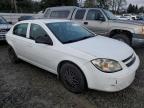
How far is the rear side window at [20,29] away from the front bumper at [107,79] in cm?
270

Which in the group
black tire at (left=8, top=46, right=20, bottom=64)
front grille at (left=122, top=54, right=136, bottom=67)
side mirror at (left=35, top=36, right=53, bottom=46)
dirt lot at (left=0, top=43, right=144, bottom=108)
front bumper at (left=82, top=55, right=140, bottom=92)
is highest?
side mirror at (left=35, top=36, right=53, bottom=46)

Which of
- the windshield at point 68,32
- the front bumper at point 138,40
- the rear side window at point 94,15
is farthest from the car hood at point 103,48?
the rear side window at point 94,15

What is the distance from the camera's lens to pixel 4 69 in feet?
19.7

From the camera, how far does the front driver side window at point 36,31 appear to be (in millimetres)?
4926

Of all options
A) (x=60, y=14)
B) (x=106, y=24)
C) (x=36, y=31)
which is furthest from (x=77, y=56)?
(x=60, y=14)

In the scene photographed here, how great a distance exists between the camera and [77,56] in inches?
155

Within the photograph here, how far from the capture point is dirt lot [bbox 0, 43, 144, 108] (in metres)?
3.81

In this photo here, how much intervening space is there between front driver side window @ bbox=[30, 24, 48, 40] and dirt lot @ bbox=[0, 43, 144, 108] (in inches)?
42.6

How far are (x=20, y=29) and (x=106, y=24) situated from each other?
3.73m

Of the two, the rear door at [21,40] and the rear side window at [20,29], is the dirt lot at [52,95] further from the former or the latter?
the rear side window at [20,29]

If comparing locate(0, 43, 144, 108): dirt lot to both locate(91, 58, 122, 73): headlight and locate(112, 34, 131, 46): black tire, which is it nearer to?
locate(91, 58, 122, 73): headlight

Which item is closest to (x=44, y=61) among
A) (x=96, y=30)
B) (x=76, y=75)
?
(x=76, y=75)

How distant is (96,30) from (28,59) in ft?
13.0

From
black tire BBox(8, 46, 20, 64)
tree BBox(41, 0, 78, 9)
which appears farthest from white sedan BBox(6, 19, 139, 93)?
tree BBox(41, 0, 78, 9)
